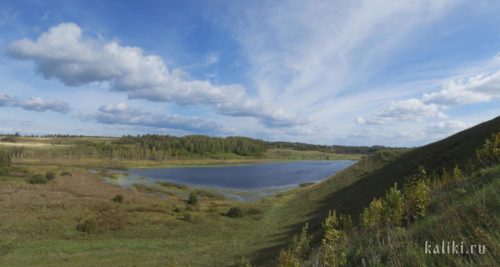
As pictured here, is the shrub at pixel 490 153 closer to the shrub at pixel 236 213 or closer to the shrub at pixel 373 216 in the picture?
the shrub at pixel 373 216

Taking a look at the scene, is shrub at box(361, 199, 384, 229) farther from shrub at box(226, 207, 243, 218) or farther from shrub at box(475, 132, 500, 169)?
shrub at box(226, 207, 243, 218)

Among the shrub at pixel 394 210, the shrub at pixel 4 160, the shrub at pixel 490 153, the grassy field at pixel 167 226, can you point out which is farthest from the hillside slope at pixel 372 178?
the shrub at pixel 4 160

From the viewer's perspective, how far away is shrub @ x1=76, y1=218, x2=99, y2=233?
32.8 metres

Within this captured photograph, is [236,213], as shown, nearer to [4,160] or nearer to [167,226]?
[167,226]

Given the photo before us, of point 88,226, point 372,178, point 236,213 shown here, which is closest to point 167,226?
point 88,226

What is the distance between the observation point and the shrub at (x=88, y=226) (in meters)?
32.8

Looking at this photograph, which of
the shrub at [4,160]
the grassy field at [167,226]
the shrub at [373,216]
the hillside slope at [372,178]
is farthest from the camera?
the shrub at [4,160]

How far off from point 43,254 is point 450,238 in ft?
91.3

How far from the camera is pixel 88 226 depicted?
3325 centimetres

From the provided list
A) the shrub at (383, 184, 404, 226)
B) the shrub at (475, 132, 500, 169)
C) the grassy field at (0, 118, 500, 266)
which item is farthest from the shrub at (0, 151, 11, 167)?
the shrub at (475, 132, 500, 169)

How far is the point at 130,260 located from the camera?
24859 mm

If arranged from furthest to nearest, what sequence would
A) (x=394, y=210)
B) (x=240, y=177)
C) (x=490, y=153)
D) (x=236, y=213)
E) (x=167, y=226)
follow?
(x=240, y=177) → (x=236, y=213) → (x=167, y=226) → (x=490, y=153) → (x=394, y=210)

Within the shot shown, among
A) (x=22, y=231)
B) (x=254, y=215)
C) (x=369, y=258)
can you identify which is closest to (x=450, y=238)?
(x=369, y=258)

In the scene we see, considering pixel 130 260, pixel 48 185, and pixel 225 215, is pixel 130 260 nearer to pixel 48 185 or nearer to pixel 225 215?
pixel 225 215
